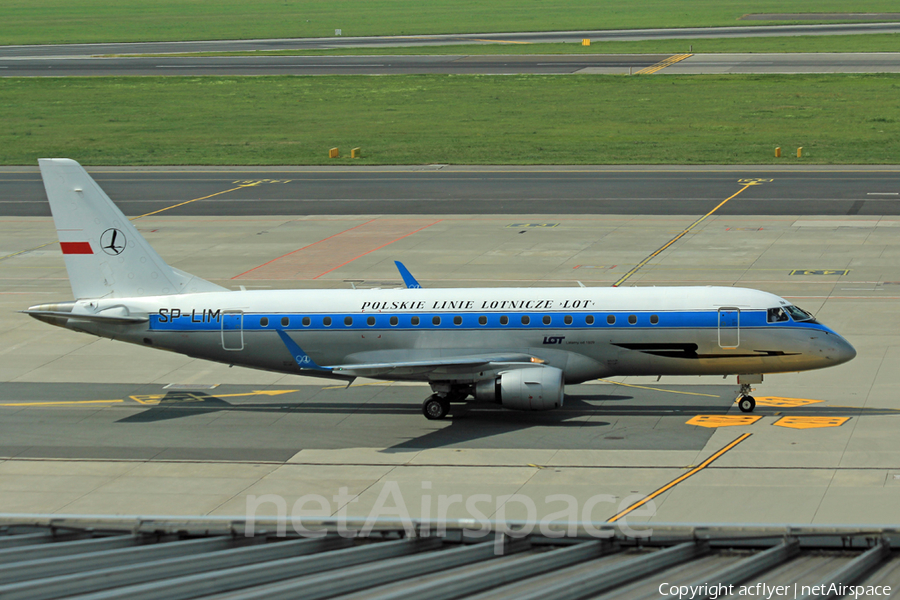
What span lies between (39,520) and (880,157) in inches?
3034

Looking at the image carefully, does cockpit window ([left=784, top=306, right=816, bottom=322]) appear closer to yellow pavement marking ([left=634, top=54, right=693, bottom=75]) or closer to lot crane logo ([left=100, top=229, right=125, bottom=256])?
lot crane logo ([left=100, top=229, right=125, bottom=256])

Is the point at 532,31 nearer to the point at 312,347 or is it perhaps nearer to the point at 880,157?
the point at 880,157

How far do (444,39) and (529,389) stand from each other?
149086 mm

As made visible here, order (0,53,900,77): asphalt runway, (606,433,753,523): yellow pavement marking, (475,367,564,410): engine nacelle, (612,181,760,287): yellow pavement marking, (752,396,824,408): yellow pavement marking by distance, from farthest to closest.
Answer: (0,53,900,77): asphalt runway → (612,181,760,287): yellow pavement marking → (752,396,824,408): yellow pavement marking → (475,367,564,410): engine nacelle → (606,433,753,523): yellow pavement marking

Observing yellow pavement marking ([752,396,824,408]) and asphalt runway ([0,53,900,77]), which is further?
asphalt runway ([0,53,900,77])

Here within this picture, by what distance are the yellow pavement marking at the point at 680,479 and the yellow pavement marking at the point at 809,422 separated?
1.55 m

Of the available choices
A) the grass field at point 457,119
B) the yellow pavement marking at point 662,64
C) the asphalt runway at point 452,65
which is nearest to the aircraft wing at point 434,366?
the grass field at point 457,119

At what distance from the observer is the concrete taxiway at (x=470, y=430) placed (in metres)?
25.8

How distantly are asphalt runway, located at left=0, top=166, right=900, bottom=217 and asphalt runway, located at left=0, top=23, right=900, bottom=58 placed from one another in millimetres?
87206

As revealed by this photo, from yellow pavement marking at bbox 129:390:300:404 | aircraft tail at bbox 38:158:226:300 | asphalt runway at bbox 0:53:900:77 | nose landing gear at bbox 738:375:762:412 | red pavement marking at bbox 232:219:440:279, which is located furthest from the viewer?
asphalt runway at bbox 0:53:900:77

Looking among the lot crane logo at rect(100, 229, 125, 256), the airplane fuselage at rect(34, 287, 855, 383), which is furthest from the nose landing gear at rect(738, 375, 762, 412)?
the lot crane logo at rect(100, 229, 125, 256)

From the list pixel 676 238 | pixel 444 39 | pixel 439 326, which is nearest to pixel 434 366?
pixel 439 326

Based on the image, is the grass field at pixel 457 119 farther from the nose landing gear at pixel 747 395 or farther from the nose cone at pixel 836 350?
the nose cone at pixel 836 350

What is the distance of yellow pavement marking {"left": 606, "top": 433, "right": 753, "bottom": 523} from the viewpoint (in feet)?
79.9
